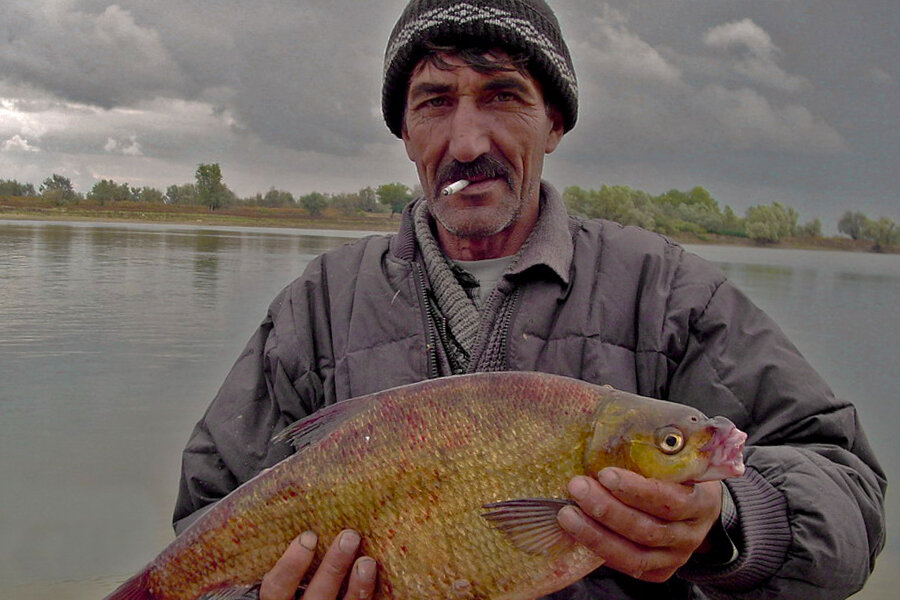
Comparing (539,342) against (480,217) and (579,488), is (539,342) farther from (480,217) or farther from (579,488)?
(579,488)

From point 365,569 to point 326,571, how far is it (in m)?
0.12

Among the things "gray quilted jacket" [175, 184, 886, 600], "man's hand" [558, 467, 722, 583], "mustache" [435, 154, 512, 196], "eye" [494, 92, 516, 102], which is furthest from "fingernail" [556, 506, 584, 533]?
"eye" [494, 92, 516, 102]

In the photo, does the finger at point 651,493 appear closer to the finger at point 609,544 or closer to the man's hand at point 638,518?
the man's hand at point 638,518

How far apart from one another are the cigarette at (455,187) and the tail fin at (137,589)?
1.75 m

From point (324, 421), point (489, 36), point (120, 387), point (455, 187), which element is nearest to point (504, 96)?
point (489, 36)

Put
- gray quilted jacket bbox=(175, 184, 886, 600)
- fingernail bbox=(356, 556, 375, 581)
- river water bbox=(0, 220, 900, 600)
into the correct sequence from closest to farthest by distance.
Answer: fingernail bbox=(356, 556, 375, 581) → gray quilted jacket bbox=(175, 184, 886, 600) → river water bbox=(0, 220, 900, 600)

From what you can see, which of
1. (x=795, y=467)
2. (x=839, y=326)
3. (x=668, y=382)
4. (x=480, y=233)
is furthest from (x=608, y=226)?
(x=839, y=326)

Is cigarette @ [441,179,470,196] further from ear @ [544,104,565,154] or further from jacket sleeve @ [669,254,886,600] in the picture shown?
jacket sleeve @ [669,254,886,600]

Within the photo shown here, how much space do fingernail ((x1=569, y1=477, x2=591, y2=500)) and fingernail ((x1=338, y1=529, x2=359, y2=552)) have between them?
0.66m

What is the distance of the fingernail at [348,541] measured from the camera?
2.25 meters

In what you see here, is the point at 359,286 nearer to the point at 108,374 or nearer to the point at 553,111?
the point at 553,111

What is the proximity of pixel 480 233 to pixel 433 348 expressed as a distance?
0.56m

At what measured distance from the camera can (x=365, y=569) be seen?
2.23 metres

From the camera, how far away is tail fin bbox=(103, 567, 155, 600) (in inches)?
95.3
